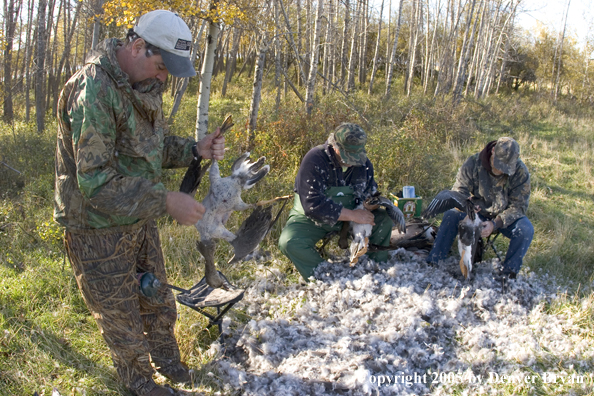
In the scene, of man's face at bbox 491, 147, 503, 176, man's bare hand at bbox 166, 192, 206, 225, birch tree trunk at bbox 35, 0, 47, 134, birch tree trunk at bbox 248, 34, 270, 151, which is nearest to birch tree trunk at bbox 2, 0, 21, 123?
birch tree trunk at bbox 35, 0, 47, 134

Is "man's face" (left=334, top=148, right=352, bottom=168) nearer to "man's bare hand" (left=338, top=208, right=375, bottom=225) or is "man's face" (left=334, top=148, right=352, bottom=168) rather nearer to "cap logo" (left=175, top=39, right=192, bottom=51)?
"man's bare hand" (left=338, top=208, right=375, bottom=225)

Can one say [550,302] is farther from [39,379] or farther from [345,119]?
[345,119]

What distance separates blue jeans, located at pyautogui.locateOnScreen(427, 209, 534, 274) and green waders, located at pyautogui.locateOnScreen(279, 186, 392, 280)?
21.2 inches

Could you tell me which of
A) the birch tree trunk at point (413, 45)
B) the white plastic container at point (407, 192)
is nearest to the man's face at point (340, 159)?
the white plastic container at point (407, 192)

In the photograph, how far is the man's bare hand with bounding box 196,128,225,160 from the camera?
7.72 feet

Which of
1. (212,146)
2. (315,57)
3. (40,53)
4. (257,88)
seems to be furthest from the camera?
(315,57)

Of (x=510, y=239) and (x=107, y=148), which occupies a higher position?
(x=107, y=148)

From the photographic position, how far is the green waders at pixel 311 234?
383 centimetres

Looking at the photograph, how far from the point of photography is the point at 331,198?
3920mm

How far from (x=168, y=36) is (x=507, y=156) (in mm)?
3313

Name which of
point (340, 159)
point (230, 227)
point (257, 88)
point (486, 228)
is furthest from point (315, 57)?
point (486, 228)

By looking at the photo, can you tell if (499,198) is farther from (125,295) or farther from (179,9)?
(179,9)

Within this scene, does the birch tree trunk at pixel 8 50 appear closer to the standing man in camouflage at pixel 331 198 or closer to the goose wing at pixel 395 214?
the standing man in camouflage at pixel 331 198

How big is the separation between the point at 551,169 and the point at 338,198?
19.1 ft
